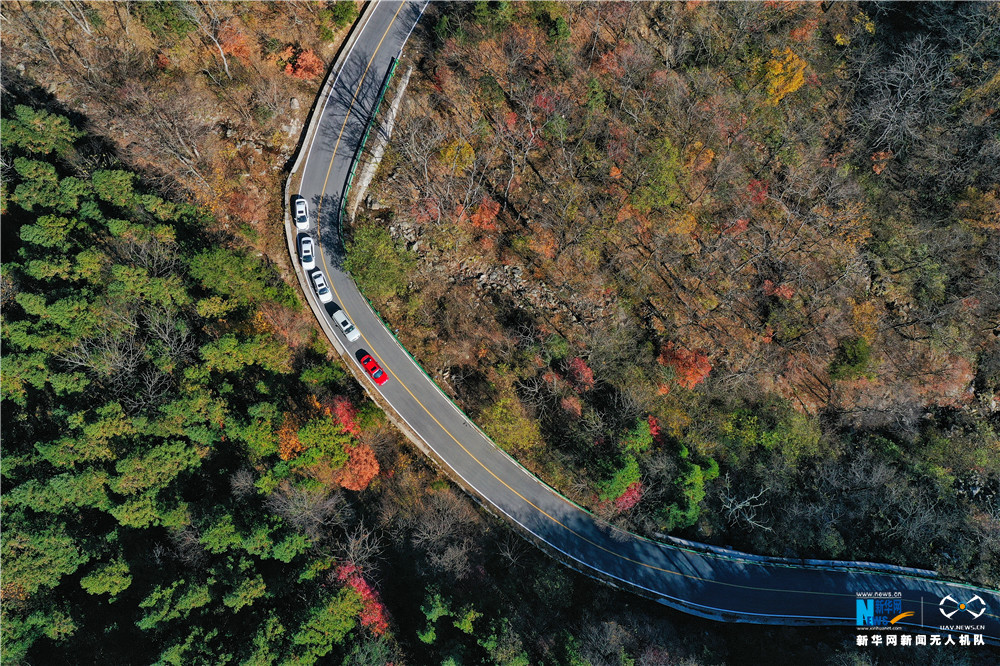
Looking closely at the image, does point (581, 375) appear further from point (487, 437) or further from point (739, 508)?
point (739, 508)

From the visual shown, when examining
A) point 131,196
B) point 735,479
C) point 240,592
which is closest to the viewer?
point 240,592

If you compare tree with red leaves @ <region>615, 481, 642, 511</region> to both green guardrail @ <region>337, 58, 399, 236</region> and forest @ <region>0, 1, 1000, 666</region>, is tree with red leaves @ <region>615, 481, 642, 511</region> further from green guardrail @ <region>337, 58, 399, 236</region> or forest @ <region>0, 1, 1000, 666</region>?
green guardrail @ <region>337, 58, 399, 236</region>

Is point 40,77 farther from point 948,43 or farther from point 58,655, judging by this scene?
point 948,43

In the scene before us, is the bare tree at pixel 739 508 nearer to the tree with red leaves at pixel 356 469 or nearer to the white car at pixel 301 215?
the tree with red leaves at pixel 356 469

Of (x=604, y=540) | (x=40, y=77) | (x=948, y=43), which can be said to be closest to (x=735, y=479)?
(x=604, y=540)

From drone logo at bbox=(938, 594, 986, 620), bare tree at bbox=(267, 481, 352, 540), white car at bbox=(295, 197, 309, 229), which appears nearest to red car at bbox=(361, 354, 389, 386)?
bare tree at bbox=(267, 481, 352, 540)

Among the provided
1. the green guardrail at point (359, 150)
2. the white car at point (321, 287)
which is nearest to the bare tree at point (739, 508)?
the white car at point (321, 287)
